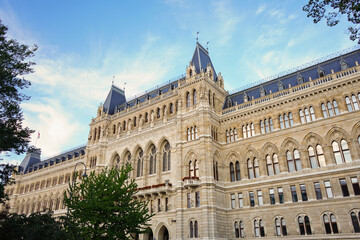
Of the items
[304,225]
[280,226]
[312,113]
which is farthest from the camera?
[312,113]

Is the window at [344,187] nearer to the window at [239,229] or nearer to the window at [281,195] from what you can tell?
the window at [281,195]

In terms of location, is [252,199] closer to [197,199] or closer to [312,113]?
[197,199]

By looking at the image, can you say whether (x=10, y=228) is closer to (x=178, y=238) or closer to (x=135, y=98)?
(x=178, y=238)

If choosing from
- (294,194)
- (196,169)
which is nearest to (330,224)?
(294,194)

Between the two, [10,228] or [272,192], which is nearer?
[10,228]

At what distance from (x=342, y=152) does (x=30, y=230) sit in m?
30.9

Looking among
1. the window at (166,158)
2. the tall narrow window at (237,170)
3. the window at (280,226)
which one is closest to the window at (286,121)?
the tall narrow window at (237,170)

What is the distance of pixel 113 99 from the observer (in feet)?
208

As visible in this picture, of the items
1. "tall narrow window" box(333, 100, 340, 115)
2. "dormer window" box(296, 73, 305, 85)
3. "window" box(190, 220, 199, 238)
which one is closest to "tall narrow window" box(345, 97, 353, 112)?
"tall narrow window" box(333, 100, 340, 115)

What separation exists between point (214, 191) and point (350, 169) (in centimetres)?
1544

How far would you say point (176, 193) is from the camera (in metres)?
40.0

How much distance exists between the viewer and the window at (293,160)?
115 feet

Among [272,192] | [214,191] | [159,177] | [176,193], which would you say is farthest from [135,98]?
[272,192]

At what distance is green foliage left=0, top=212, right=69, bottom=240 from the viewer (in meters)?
18.0
